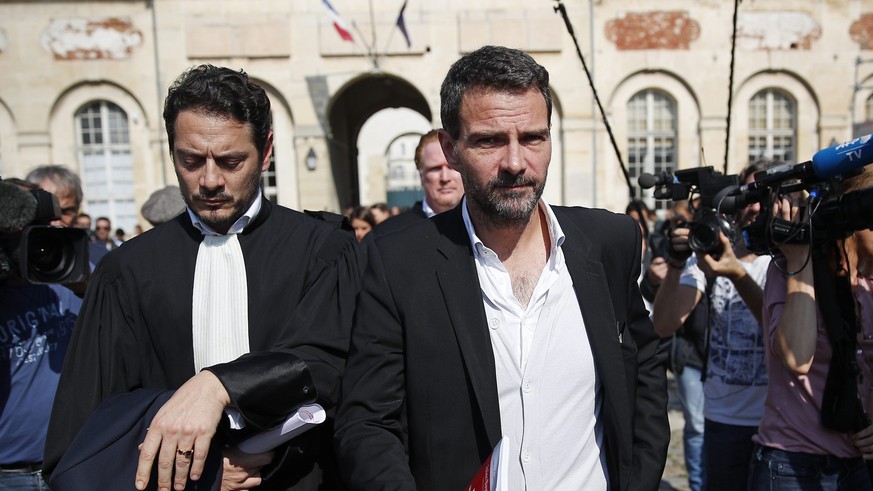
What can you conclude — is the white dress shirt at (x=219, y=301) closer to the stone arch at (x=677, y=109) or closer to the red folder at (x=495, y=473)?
the red folder at (x=495, y=473)

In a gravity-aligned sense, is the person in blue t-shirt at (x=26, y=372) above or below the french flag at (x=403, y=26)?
below

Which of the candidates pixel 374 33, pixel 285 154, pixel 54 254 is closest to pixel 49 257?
pixel 54 254

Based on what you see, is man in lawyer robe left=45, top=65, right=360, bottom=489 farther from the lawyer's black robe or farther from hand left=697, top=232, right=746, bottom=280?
hand left=697, top=232, right=746, bottom=280

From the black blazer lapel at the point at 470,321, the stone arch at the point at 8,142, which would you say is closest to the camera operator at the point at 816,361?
the black blazer lapel at the point at 470,321

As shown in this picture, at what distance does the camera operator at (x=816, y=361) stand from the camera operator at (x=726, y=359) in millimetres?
623

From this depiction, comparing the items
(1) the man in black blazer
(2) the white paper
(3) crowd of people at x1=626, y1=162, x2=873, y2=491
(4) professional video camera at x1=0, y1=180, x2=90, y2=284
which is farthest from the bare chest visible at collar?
(4) professional video camera at x1=0, y1=180, x2=90, y2=284

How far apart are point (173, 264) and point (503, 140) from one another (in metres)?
1.09

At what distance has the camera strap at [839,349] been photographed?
2.24 metres

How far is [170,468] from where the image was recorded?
1491 mm

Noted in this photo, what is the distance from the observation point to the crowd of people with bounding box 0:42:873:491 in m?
1.63

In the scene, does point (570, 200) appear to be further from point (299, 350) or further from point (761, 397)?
point (299, 350)

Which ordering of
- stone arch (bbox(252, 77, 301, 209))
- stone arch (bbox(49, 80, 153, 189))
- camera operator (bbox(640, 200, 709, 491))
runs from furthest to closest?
stone arch (bbox(252, 77, 301, 209))
stone arch (bbox(49, 80, 153, 189))
camera operator (bbox(640, 200, 709, 491))

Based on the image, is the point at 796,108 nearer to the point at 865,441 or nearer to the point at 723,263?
the point at 723,263

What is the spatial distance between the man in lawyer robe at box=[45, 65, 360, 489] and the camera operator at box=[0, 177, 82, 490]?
106 centimetres
